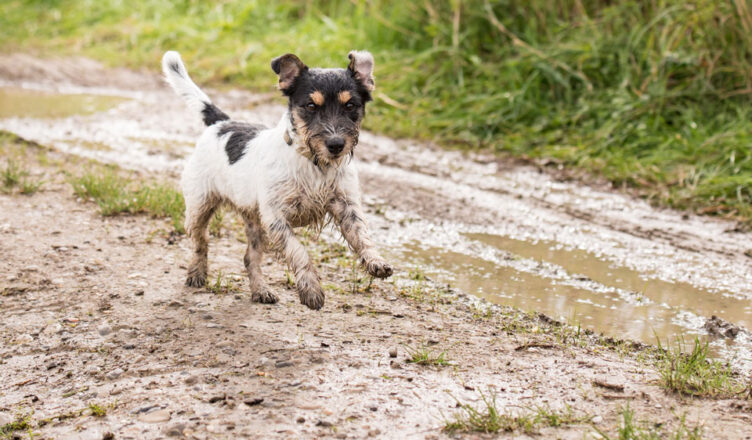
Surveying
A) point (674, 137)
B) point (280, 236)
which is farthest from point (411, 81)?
point (280, 236)

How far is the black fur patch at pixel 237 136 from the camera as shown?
5.08m

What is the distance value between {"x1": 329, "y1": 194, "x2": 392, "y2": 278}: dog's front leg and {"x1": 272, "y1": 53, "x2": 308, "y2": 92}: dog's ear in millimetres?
735

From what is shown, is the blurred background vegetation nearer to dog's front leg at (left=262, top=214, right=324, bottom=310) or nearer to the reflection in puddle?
the reflection in puddle

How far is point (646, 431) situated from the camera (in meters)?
3.49

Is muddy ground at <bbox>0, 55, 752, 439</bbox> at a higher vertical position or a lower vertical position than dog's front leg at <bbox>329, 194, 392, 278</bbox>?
lower

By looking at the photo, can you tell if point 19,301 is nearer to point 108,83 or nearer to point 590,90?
point 590,90

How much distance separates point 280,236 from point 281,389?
1.08 m

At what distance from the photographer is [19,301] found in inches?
201

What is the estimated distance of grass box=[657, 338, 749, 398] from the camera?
12.7 ft

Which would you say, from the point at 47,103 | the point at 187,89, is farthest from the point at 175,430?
the point at 47,103

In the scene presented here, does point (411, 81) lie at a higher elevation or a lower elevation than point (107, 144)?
higher

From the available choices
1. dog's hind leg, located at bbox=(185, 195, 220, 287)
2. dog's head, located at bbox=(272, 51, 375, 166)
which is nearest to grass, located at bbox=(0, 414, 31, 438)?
dog's hind leg, located at bbox=(185, 195, 220, 287)

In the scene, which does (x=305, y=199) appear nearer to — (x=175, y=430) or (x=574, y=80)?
(x=175, y=430)

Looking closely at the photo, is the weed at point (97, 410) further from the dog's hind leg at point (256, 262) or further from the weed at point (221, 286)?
the weed at point (221, 286)
